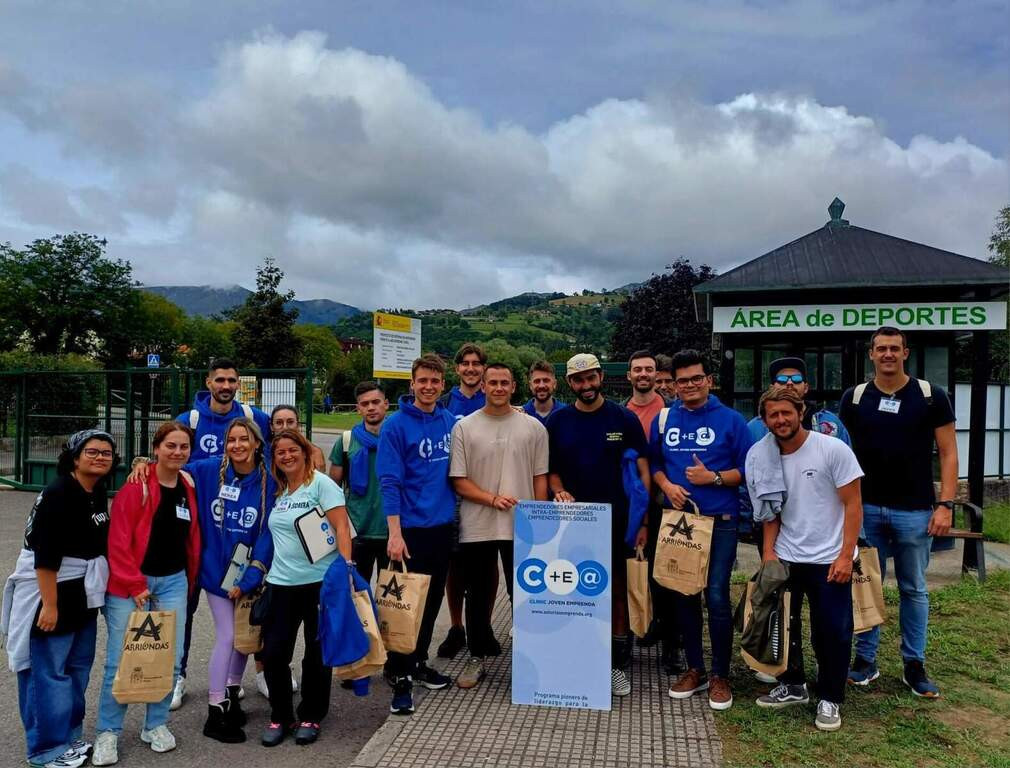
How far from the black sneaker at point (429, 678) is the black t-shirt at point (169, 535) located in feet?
5.07

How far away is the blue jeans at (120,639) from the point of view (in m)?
3.86

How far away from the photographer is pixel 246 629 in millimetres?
4254

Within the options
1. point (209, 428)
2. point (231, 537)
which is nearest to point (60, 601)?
point (231, 537)

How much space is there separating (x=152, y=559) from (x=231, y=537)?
0.44m

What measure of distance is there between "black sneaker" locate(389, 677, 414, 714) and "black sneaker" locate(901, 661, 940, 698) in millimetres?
2911

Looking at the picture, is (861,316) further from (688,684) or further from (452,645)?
(452,645)

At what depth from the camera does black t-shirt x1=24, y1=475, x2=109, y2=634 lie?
11.8 feet

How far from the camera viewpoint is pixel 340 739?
4148mm

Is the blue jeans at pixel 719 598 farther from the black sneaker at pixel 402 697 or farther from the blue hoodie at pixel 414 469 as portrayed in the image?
the black sneaker at pixel 402 697

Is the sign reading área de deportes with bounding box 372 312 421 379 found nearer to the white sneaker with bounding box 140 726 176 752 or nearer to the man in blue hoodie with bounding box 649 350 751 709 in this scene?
the man in blue hoodie with bounding box 649 350 751 709

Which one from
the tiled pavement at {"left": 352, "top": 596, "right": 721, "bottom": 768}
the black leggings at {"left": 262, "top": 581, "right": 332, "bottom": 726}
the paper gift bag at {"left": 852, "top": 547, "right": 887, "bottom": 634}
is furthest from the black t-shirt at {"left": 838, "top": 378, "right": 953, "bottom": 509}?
the black leggings at {"left": 262, "top": 581, "right": 332, "bottom": 726}

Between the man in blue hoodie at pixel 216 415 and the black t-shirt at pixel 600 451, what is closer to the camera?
the black t-shirt at pixel 600 451

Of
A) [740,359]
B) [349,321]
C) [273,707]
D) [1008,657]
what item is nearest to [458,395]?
[273,707]

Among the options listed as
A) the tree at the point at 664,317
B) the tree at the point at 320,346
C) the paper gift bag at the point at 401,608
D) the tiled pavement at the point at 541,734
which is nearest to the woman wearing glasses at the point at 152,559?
the paper gift bag at the point at 401,608
